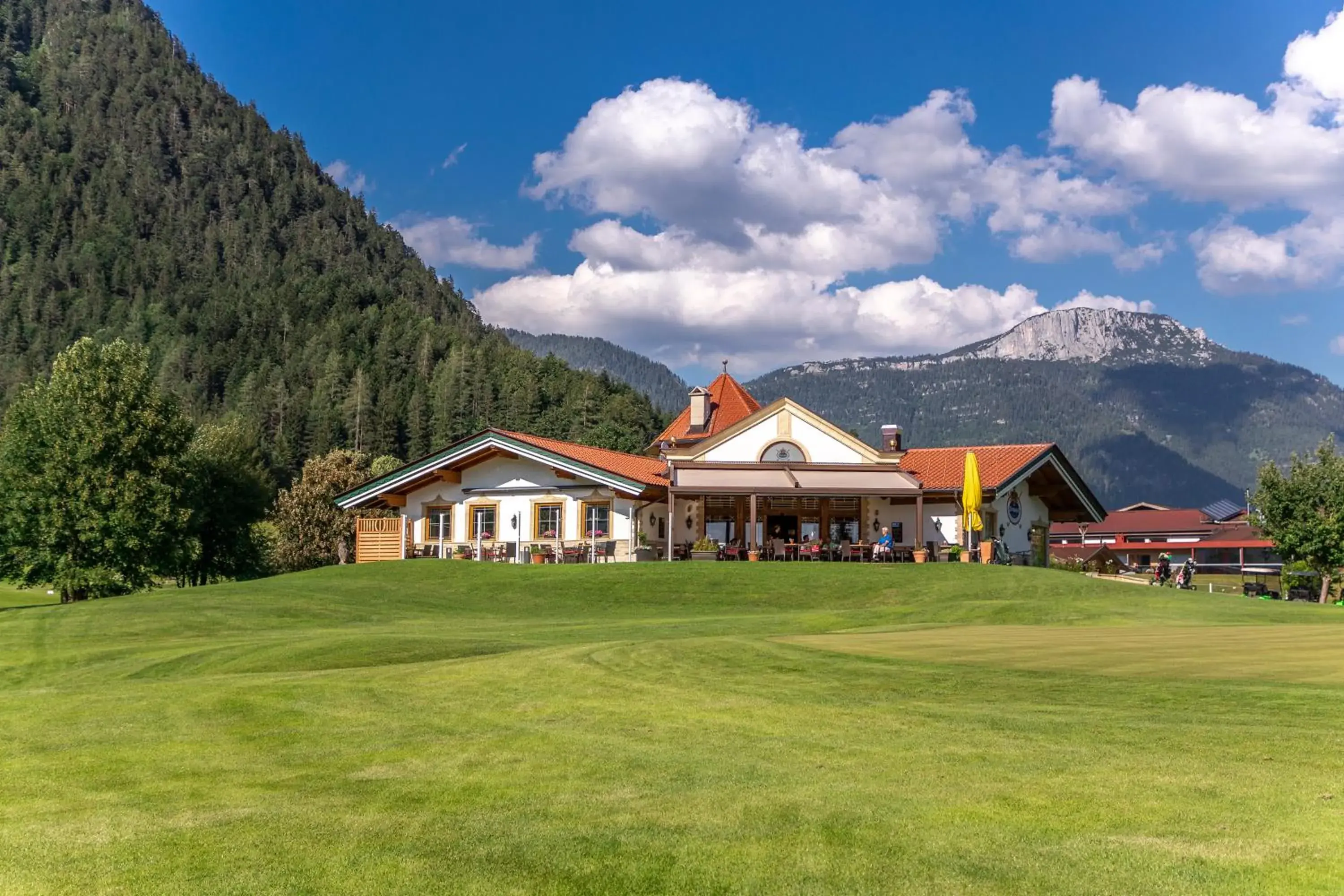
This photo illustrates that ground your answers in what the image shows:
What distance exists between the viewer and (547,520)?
1633 inches

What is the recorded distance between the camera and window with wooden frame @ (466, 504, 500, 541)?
138ft

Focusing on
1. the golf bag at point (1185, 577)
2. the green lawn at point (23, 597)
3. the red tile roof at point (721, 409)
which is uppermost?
the red tile roof at point (721, 409)

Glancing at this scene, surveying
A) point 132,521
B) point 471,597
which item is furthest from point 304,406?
point 471,597

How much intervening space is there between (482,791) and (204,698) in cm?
547

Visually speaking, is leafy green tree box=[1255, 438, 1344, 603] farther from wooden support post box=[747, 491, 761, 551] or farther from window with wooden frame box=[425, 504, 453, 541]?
window with wooden frame box=[425, 504, 453, 541]

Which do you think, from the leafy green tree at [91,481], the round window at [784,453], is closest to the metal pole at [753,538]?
the round window at [784,453]

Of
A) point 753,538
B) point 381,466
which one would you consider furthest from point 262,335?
point 753,538

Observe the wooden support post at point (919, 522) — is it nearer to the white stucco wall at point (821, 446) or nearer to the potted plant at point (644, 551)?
the white stucco wall at point (821, 446)

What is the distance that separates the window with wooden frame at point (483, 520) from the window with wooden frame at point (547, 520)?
60.0 inches

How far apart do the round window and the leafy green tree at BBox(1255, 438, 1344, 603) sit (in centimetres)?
1856

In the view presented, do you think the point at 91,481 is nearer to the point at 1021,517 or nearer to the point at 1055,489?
the point at 1021,517

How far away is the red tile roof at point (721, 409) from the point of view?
50.7 metres

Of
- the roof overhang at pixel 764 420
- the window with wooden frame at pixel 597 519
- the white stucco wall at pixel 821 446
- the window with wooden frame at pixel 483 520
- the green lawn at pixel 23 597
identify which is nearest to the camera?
the window with wooden frame at pixel 597 519

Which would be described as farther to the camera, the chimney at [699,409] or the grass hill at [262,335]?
the grass hill at [262,335]
